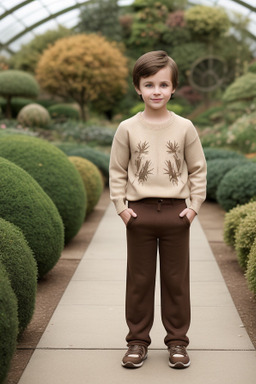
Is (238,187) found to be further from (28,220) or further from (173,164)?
(173,164)

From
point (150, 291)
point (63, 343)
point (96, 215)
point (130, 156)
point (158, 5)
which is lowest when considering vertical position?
point (96, 215)

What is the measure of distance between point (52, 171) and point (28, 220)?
5.33ft

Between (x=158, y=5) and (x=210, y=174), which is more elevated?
(x=158, y=5)

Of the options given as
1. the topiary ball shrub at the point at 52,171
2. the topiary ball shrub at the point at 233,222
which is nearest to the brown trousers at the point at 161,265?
the topiary ball shrub at the point at 233,222

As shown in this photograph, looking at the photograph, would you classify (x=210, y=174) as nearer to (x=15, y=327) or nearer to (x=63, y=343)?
(x=63, y=343)

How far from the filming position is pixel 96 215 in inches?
396

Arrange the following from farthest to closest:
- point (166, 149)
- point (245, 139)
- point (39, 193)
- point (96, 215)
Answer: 1. point (245, 139)
2. point (96, 215)
3. point (39, 193)
4. point (166, 149)

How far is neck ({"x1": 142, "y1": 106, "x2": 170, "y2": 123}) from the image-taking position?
3248 mm

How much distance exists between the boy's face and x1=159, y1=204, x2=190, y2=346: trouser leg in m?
0.59

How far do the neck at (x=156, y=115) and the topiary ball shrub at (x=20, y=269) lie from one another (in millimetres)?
1183

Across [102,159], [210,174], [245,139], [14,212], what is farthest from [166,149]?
[245,139]

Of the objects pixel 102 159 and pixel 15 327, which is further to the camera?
pixel 102 159

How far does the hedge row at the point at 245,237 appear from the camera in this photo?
438 centimetres

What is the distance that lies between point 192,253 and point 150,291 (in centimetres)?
343
